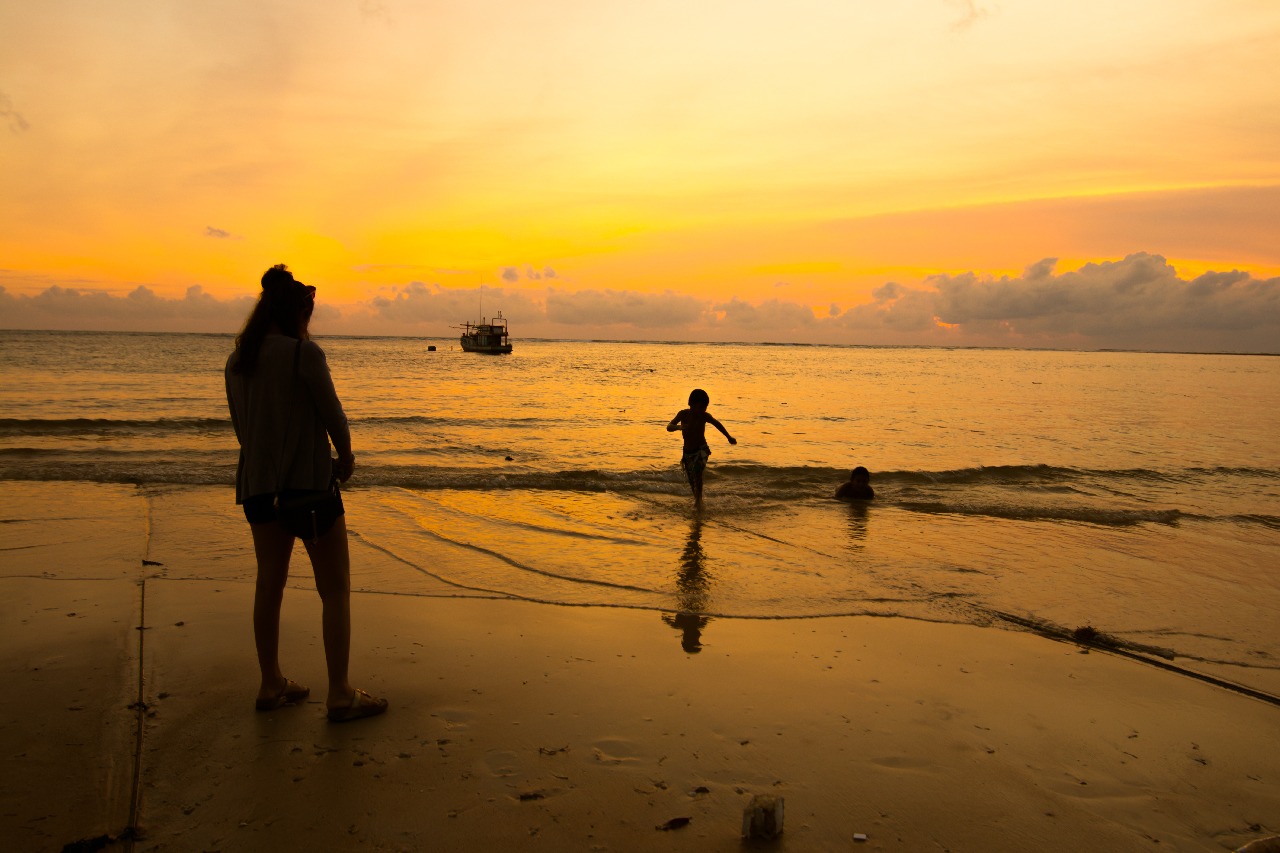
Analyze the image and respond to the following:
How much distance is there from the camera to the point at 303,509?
11.8ft

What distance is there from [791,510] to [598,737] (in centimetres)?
806

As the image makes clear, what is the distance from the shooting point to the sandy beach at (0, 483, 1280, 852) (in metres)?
3.11

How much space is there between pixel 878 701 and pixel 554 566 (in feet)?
12.4

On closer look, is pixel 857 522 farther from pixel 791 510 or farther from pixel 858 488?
pixel 858 488

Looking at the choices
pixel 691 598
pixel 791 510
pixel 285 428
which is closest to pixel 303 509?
pixel 285 428

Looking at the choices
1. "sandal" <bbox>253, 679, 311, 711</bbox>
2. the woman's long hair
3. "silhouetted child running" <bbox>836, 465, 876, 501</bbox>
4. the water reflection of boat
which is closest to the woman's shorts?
the woman's long hair

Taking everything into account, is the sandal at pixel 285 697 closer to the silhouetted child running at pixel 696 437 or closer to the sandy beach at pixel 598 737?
the sandy beach at pixel 598 737

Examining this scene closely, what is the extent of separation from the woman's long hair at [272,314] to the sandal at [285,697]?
66.0 inches

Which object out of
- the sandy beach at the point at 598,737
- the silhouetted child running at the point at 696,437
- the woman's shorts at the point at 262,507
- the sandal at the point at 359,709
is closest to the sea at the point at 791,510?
the silhouetted child running at the point at 696,437

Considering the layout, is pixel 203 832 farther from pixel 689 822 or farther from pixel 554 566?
pixel 554 566

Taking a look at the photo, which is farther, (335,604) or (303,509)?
(335,604)

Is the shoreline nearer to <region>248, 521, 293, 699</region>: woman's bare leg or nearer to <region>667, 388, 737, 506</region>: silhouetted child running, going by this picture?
<region>248, 521, 293, 699</region>: woman's bare leg

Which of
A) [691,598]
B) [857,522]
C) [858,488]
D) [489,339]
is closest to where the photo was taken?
[691,598]

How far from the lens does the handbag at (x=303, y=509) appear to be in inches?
141
